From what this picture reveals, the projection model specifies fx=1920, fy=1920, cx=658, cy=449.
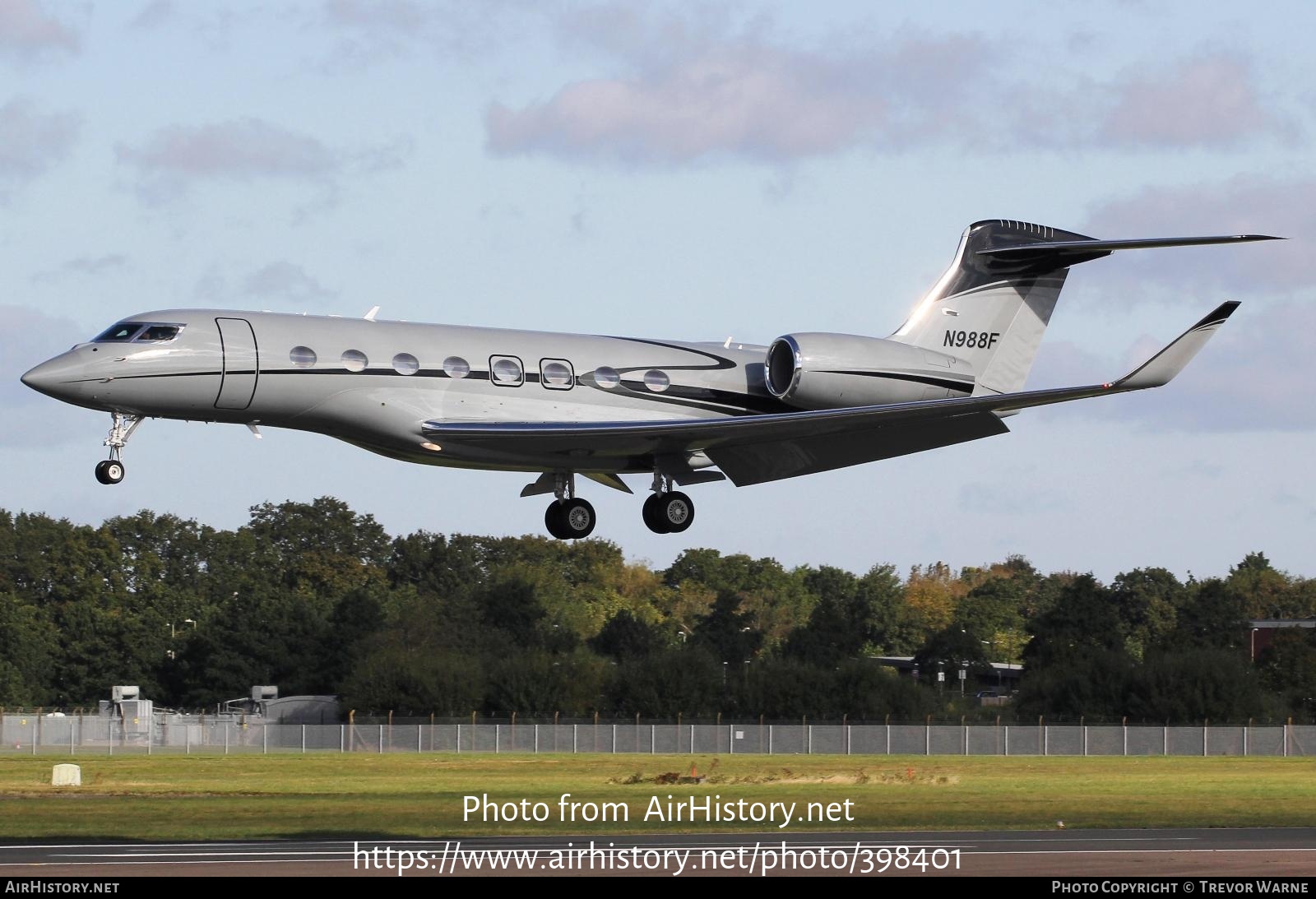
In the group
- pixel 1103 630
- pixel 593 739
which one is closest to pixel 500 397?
pixel 593 739

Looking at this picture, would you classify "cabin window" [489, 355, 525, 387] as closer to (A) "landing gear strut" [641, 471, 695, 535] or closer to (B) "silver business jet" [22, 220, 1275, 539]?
(B) "silver business jet" [22, 220, 1275, 539]

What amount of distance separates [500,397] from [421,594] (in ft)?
243

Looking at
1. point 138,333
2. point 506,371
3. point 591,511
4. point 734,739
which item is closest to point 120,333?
point 138,333

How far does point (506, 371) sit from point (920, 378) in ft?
23.6

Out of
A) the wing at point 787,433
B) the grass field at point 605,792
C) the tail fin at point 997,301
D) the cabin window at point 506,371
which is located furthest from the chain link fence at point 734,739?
the cabin window at point 506,371

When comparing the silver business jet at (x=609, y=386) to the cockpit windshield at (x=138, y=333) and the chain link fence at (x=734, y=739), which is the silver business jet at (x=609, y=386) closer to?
the cockpit windshield at (x=138, y=333)

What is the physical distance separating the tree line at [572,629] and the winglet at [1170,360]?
33.4 meters

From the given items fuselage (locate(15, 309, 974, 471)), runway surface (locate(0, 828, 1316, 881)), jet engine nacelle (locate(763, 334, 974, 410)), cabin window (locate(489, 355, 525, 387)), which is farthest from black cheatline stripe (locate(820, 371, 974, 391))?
runway surface (locate(0, 828, 1316, 881))

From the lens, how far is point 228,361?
86.9 feet

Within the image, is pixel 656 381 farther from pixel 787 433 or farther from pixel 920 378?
pixel 920 378

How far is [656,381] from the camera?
2934 cm

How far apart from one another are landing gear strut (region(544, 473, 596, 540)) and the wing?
0.40 meters

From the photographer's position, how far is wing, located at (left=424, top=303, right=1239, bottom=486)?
26.5m
